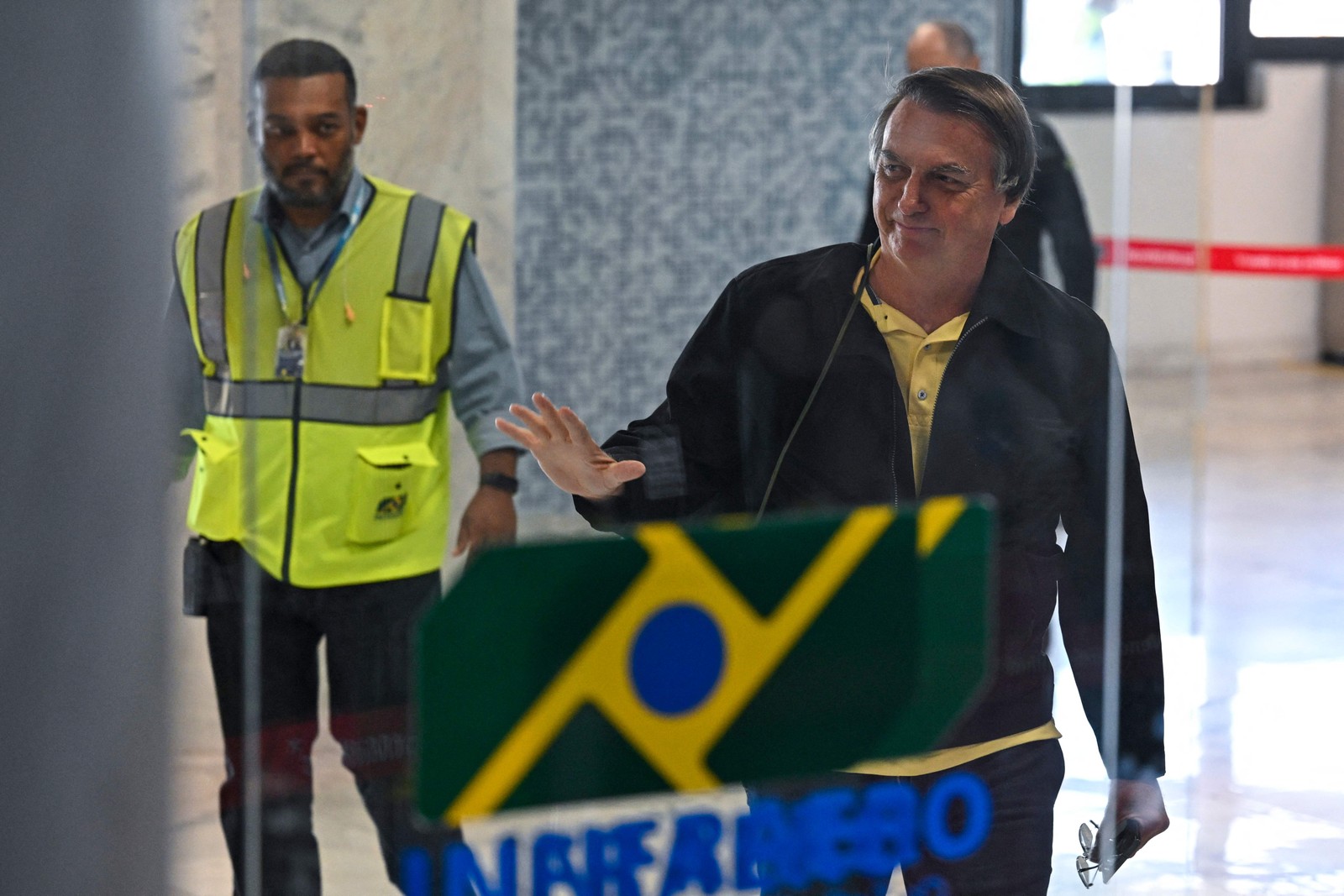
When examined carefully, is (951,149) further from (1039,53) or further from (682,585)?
(682,585)

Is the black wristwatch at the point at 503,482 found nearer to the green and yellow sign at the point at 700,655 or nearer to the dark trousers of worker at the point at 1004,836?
the green and yellow sign at the point at 700,655

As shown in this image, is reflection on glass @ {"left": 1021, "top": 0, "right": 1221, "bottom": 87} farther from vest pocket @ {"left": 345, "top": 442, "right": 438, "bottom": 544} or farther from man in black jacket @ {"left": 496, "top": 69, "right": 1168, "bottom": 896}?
vest pocket @ {"left": 345, "top": 442, "right": 438, "bottom": 544}

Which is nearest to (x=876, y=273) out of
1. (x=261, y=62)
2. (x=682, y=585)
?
(x=682, y=585)

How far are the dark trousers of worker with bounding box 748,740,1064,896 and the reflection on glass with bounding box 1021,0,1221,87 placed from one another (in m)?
0.86

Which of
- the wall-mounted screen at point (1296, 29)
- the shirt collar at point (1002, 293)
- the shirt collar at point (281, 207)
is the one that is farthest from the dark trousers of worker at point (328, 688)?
the wall-mounted screen at point (1296, 29)

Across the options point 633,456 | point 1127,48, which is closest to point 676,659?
point 633,456

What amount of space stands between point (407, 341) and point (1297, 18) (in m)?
2.35

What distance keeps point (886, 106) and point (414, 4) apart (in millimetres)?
540

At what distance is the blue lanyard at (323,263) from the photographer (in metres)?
1.82

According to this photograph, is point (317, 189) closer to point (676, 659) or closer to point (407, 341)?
point (407, 341)

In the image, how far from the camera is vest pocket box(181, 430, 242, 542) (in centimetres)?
182

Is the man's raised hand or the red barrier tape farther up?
the red barrier tape

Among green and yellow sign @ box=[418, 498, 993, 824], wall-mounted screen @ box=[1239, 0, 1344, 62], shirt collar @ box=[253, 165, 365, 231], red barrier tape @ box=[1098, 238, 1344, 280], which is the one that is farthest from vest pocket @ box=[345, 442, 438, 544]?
wall-mounted screen @ box=[1239, 0, 1344, 62]

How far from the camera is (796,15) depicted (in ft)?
6.58
